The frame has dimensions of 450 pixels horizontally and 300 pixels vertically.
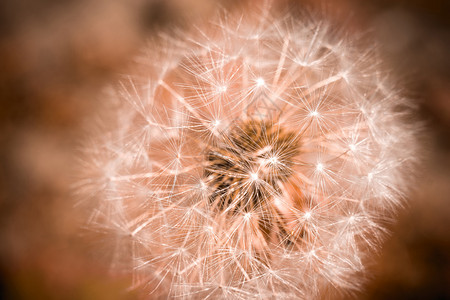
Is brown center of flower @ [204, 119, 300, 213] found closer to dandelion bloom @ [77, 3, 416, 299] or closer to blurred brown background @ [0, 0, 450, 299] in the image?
dandelion bloom @ [77, 3, 416, 299]

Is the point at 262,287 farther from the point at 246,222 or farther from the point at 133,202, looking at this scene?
the point at 133,202

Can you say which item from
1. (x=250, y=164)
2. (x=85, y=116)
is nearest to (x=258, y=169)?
(x=250, y=164)

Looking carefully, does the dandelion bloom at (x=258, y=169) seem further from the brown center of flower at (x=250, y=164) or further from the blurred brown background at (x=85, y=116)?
the blurred brown background at (x=85, y=116)

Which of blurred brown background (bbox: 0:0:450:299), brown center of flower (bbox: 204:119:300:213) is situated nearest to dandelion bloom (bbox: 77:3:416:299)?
brown center of flower (bbox: 204:119:300:213)

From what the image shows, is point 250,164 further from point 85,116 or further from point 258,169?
point 85,116

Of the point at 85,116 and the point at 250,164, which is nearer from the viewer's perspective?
the point at 250,164

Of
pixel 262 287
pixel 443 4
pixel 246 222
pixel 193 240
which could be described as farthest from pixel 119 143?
pixel 443 4

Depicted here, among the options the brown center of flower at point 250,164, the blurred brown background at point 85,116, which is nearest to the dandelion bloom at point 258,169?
the brown center of flower at point 250,164
